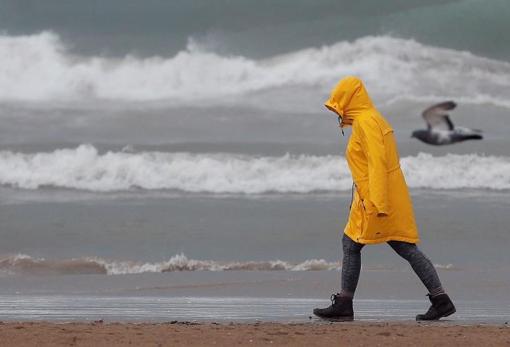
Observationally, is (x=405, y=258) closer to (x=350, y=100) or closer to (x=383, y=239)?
(x=383, y=239)

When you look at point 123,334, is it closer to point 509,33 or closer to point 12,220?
point 12,220

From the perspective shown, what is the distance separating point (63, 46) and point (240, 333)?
765 inches

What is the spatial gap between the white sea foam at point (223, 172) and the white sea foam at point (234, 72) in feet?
17.3

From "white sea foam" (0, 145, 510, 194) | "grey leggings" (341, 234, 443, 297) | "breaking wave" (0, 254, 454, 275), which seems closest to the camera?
"grey leggings" (341, 234, 443, 297)

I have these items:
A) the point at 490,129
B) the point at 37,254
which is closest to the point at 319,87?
the point at 490,129

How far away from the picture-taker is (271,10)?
2631 centimetres

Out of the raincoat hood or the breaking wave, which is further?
the breaking wave

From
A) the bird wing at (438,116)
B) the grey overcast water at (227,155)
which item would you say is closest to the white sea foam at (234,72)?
the grey overcast water at (227,155)

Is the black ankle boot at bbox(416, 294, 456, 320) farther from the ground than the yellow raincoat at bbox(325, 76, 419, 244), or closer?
closer

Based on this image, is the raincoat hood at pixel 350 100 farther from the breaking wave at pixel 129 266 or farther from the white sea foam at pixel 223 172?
the white sea foam at pixel 223 172

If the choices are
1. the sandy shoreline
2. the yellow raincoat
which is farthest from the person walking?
the sandy shoreline

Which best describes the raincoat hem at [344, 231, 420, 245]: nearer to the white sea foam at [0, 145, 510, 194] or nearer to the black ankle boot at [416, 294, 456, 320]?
the black ankle boot at [416, 294, 456, 320]

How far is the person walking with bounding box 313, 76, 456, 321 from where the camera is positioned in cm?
707

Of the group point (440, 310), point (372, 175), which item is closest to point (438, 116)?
point (372, 175)
